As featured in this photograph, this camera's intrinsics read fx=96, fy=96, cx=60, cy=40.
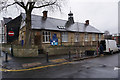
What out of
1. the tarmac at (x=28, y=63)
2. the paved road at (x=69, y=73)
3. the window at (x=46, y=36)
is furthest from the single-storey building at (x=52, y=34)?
the paved road at (x=69, y=73)

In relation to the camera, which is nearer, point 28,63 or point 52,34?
point 28,63

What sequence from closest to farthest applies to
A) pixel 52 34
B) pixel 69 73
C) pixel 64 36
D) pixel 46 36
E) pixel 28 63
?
pixel 69 73 → pixel 28 63 → pixel 46 36 → pixel 52 34 → pixel 64 36

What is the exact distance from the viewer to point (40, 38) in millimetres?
18109

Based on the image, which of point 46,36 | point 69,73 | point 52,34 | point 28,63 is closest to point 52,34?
point 52,34

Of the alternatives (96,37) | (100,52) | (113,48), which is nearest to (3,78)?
(100,52)

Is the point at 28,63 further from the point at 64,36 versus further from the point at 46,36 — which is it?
the point at 64,36

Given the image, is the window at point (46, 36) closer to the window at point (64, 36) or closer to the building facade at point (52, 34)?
the building facade at point (52, 34)

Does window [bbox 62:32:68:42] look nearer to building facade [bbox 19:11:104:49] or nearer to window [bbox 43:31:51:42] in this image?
building facade [bbox 19:11:104:49]

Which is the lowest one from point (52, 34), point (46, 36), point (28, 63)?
point (28, 63)

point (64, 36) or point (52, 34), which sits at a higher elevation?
point (52, 34)

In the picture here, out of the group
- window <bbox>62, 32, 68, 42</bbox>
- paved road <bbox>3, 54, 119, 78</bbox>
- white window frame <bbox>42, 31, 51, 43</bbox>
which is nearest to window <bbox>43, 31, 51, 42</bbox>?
white window frame <bbox>42, 31, 51, 43</bbox>

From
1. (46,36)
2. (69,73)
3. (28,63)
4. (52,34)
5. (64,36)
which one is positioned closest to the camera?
(69,73)

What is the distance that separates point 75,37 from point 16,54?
561 inches

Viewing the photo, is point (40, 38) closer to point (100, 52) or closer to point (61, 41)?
point (61, 41)
